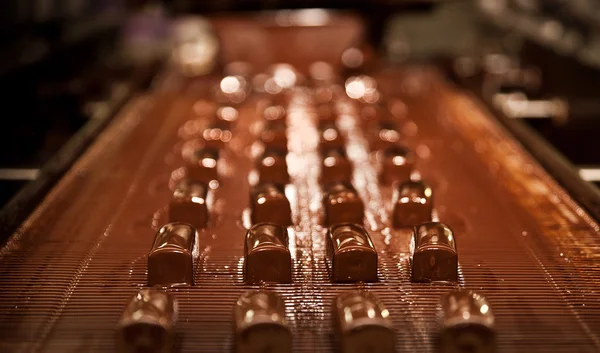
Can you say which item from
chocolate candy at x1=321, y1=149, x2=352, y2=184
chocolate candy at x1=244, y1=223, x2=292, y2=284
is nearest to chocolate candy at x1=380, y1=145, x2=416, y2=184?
chocolate candy at x1=321, y1=149, x2=352, y2=184

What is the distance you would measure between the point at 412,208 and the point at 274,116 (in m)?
0.94

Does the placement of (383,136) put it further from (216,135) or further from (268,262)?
(268,262)

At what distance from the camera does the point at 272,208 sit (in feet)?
5.39

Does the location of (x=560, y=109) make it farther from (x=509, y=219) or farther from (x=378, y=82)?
(x=509, y=219)

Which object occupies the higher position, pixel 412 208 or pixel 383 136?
pixel 383 136

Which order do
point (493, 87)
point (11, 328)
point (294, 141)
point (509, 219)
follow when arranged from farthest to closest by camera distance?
point (493, 87), point (294, 141), point (509, 219), point (11, 328)

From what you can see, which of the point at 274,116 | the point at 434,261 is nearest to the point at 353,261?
the point at 434,261

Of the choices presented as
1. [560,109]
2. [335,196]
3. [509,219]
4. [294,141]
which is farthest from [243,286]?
[560,109]

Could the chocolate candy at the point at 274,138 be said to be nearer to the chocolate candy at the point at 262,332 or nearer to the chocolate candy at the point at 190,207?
the chocolate candy at the point at 190,207

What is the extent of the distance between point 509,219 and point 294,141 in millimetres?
784

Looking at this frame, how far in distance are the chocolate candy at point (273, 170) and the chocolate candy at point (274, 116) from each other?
411 mm

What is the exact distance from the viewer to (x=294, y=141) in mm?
2291

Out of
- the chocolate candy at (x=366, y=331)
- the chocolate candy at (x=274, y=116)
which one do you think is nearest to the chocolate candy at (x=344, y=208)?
the chocolate candy at (x=366, y=331)

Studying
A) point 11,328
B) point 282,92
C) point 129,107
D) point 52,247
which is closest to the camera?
point 11,328
